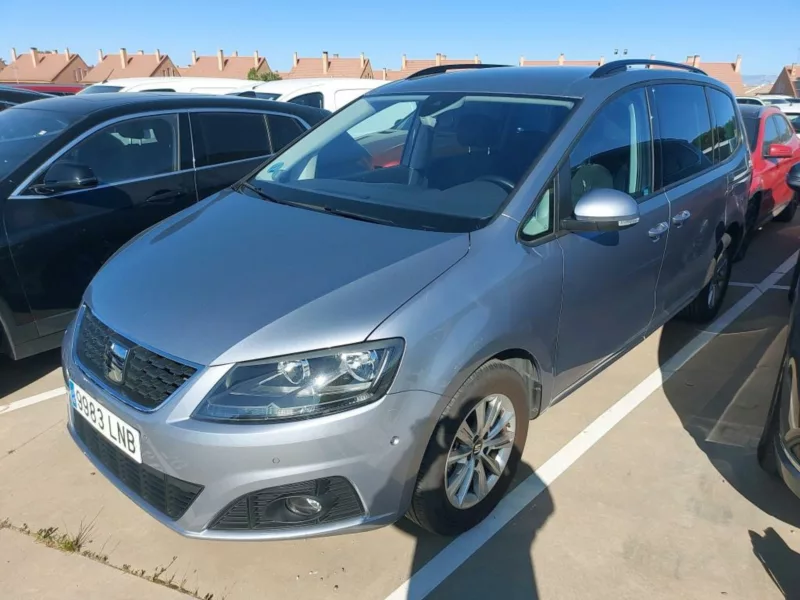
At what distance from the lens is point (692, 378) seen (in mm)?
3963

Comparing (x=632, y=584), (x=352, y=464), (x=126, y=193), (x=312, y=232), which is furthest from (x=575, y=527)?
(x=126, y=193)

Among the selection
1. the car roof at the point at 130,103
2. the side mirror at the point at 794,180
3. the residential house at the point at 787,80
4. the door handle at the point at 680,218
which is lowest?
the residential house at the point at 787,80

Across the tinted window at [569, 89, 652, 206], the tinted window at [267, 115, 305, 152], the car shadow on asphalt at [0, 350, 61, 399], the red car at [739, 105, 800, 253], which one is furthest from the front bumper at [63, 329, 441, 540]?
the red car at [739, 105, 800, 253]

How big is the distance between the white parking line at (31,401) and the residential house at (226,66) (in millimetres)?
71278

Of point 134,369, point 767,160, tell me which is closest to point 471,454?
point 134,369

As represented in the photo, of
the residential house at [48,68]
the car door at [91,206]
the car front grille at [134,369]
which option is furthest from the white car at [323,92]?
the residential house at [48,68]

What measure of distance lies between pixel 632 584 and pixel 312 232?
1857 millimetres

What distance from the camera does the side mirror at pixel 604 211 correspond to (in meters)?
2.58

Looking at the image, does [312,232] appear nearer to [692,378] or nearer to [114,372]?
[114,372]

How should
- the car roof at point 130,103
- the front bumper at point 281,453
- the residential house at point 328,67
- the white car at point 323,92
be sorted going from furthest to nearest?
the residential house at point 328,67 < the white car at point 323,92 < the car roof at point 130,103 < the front bumper at point 281,453

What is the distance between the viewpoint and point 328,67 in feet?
208

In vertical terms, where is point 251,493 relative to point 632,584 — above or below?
above

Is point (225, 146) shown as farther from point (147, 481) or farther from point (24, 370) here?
point (147, 481)

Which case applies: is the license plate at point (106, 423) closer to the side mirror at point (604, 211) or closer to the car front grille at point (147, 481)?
the car front grille at point (147, 481)
